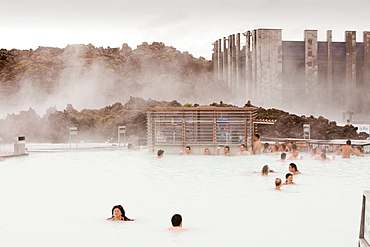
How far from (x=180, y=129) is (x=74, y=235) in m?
15.2

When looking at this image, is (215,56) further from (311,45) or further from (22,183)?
(22,183)

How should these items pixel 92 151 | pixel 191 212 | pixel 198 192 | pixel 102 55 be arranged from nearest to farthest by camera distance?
pixel 191 212, pixel 198 192, pixel 92 151, pixel 102 55

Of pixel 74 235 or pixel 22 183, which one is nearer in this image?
pixel 74 235

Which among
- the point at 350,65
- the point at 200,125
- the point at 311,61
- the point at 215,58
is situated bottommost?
the point at 200,125

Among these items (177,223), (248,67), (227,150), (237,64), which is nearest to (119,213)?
(177,223)

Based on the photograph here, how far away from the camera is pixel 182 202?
1292 cm

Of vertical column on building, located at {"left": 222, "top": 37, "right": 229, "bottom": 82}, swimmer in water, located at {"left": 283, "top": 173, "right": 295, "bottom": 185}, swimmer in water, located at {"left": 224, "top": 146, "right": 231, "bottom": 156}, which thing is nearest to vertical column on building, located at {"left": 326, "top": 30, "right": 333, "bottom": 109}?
vertical column on building, located at {"left": 222, "top": 37, "right": 229, "bottom": 82}

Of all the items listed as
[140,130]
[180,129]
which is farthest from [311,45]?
[180,129]

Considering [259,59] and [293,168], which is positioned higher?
[259,59]

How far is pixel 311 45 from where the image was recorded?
41844 millimetres

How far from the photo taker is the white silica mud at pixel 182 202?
9.42m

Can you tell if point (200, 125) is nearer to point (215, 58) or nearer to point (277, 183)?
point (277, 183)

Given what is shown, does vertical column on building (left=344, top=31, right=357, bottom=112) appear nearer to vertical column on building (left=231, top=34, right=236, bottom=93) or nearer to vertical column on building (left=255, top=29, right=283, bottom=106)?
vertical column on building (left=255, top=29, right=283, bottom=106)

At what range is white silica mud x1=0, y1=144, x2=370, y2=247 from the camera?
9422 millimetres
